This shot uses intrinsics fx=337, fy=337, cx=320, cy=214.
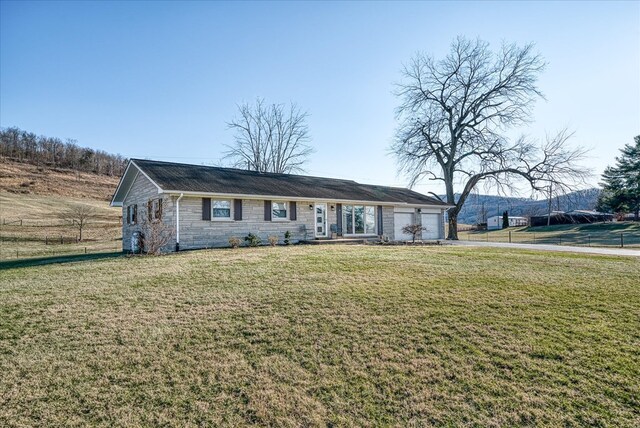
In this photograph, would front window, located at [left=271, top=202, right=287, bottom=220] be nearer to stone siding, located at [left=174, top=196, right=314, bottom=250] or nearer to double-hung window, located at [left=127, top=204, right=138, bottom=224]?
stone siding, located at [left=174, top=196, right=314, bottom=250]

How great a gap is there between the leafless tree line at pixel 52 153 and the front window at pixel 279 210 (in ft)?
250

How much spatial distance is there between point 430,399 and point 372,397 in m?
0.61

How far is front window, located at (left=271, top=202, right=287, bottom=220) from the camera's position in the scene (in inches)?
656

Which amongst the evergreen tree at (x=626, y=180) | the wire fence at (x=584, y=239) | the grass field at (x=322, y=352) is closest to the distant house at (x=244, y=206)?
the grass field at (x=322, y=352)

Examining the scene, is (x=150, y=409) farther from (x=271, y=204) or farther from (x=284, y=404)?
(x=271, y=204)

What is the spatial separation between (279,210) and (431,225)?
12529 millimetres

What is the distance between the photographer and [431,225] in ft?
79.6

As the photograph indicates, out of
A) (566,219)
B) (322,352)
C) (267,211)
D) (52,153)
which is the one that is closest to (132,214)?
(267,211)

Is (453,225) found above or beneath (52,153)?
beneath

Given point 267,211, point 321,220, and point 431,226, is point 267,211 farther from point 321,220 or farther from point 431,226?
point 431,226

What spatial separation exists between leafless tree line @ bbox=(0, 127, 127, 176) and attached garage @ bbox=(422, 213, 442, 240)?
78132 mm

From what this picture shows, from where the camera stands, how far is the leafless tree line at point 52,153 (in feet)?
232

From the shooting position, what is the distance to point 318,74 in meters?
17.1

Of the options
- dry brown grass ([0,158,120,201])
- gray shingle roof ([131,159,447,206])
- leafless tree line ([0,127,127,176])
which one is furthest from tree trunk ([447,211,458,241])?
leafless tree line ([0,127,127,176])
